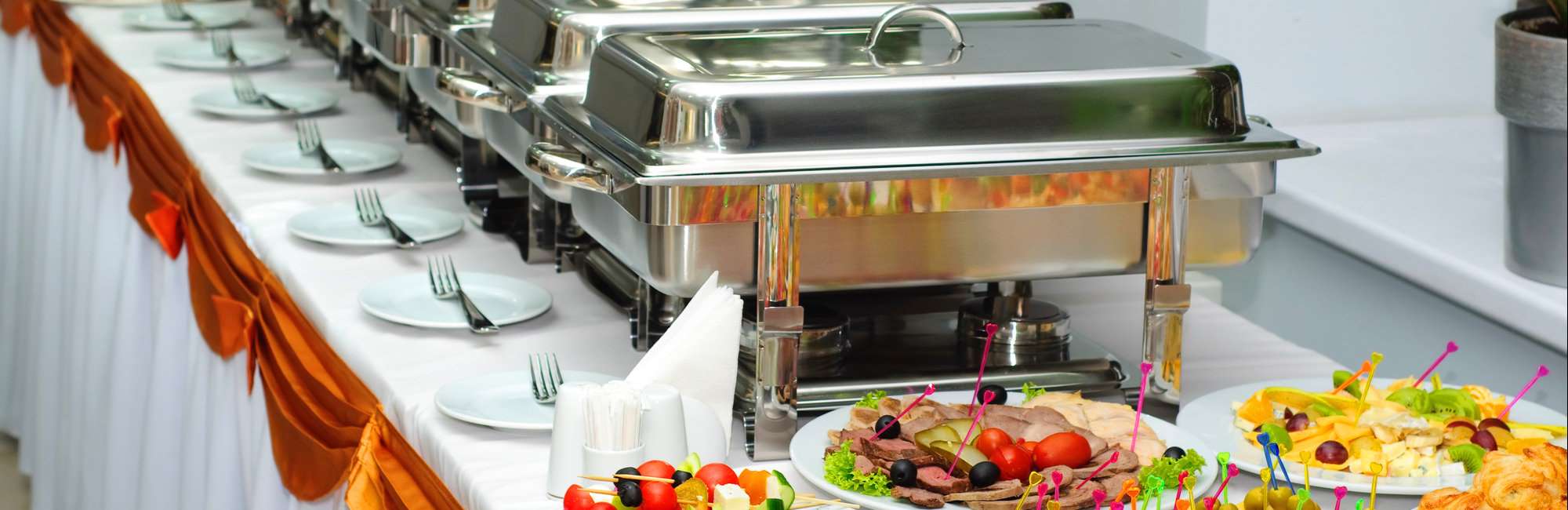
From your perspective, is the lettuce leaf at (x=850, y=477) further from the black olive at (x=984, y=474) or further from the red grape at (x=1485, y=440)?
the red grape at (x=1485, y=440)

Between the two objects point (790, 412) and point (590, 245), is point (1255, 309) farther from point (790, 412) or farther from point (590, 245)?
point (790, 412)

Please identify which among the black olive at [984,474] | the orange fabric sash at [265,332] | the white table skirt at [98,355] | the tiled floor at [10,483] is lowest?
the tiled floor at [10,483]

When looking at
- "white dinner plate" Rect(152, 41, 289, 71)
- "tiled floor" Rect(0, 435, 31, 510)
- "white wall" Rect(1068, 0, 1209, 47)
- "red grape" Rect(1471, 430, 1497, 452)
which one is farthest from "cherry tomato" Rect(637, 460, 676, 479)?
"tiled floor" Rect(0, 435, 31, 510)

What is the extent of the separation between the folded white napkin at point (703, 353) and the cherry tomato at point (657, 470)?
5.3 inches

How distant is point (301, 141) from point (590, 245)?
69 centimetres

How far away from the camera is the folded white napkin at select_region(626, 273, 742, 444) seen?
1.23 metres

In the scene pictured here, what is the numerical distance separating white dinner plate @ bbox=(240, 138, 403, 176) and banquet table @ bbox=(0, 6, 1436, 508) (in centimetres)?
2

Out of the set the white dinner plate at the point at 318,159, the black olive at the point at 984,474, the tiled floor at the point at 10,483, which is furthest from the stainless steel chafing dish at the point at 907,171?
the tiled floor at the point at 10,483

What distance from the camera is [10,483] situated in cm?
305

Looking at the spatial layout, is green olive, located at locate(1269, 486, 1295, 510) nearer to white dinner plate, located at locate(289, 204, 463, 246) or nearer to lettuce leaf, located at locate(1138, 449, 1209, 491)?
lettuce leaf, located at locate(1138, 449, 1209, 491)

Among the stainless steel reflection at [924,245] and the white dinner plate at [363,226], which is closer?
the stainless steel reflection at [924,245]

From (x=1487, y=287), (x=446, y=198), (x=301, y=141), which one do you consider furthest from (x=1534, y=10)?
(x=301, y=141)

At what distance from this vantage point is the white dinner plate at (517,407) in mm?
1235

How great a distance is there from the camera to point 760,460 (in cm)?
133
